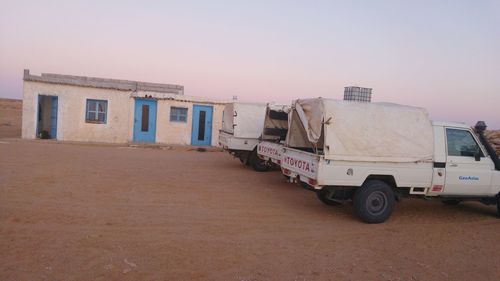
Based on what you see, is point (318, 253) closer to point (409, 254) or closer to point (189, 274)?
point (409, 254)

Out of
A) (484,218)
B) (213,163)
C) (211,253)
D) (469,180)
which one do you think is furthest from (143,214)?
(213,163)

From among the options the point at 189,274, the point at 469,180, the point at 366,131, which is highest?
the point at 366,131

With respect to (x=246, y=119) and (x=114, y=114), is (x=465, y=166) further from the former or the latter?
(x=114, y=114)

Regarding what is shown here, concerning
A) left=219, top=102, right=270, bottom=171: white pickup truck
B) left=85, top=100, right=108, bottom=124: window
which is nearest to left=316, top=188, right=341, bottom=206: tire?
Answer: left=219, top=102, right=270, bottom=171: white pickup truck

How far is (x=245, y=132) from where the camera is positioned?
518 inches

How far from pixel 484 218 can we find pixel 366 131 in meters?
3.30

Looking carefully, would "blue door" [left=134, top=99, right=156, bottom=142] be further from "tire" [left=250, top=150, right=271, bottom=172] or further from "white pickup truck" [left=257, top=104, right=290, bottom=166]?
"white pickup truck" [left=257, top=104, right=290, bottom=166]

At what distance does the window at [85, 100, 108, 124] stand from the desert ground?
1061 centimetres

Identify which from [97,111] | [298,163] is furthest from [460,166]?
[97,111]

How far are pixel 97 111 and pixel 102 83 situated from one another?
1463 mm

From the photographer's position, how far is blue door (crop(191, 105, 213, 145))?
70.6ft

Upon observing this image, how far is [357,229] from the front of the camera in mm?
6633

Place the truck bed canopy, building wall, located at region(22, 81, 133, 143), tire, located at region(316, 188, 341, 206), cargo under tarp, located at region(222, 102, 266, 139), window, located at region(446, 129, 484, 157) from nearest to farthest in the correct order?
tire, located at region(316, 188, 341, 206) < window, located at region(446, 129, 484, 157) < the truck bed canopy < cargo under tarp, located at region(222, 102, 266, 139) < building wall, located at region(22, 81, 133, 143)

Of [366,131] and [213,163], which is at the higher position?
[366,131]
